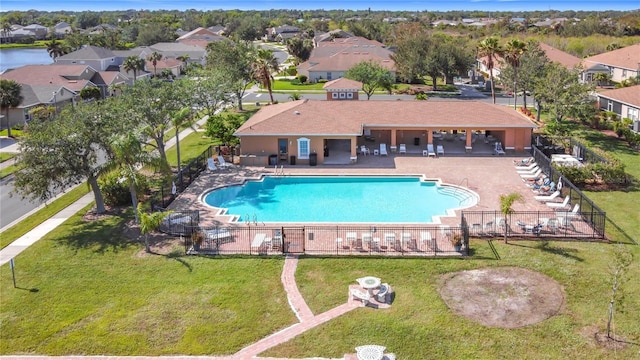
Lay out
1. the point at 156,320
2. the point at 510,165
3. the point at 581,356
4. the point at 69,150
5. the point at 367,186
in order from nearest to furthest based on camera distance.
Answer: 1. the point at 581,356
2. the point at 156,320
3. the point at 69,150
4. the point at 367,186
5. the point at 510,165

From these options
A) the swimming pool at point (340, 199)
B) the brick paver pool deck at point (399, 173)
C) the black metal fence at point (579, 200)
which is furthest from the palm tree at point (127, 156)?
the black metal fence at point (579, 200)

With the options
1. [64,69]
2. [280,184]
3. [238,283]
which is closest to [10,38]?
[64,69]

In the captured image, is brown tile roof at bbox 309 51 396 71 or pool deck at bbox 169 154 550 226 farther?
brown tile roof at bbox 309 51 396 71

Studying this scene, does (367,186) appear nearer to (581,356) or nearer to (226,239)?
(226,239)

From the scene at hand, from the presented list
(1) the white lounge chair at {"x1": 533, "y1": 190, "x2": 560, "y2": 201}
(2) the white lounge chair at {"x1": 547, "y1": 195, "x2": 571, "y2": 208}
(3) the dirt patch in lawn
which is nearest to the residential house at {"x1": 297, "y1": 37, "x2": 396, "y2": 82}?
(1) the white lounge chair at {"x1": 533, "y1": 190, "x2": 560, "y2": 201}

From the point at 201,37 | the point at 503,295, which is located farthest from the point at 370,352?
the point at 201,37

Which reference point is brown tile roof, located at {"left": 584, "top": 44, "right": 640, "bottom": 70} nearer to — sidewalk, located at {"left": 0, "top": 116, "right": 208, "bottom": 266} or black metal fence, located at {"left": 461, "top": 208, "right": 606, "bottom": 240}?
black metal fence, located at {"left": 461, "top": 208, "right": 606, "bottom": 240}
